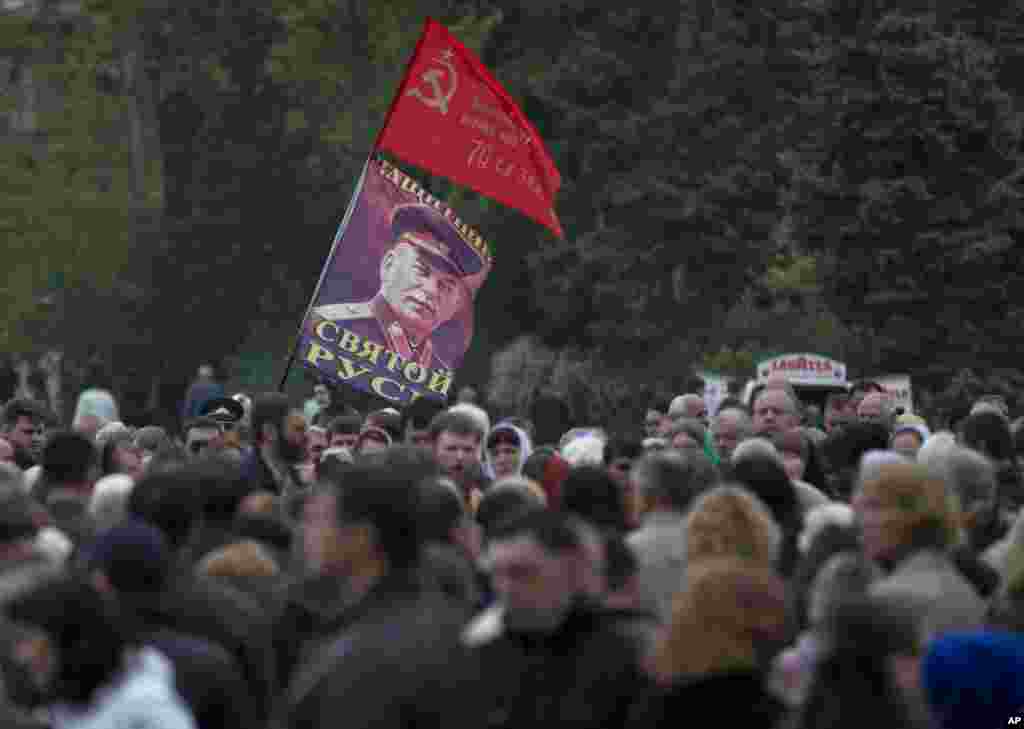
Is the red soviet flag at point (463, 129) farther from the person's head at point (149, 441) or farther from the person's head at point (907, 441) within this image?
the person's head at point (907, 441)

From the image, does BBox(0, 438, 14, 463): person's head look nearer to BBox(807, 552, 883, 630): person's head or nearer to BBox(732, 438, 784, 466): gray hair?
BBox(732, 438, 784, 466): gray hair

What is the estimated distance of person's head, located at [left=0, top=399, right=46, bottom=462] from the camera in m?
14.9

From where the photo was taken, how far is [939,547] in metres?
7.52

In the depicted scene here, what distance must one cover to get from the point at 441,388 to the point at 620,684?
9003 millimetres

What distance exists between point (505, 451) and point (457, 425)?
2.48 feet

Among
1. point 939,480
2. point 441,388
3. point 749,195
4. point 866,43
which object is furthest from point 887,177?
point 939,480

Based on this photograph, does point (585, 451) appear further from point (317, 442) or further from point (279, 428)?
point (317, 442)

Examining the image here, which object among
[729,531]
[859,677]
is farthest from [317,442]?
[859,677]

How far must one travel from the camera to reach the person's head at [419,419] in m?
13.4

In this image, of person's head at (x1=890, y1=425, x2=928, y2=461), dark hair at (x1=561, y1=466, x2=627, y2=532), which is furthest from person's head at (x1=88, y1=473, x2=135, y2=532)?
person's head at (x1=890, y1=425, x2=928, y2=461)

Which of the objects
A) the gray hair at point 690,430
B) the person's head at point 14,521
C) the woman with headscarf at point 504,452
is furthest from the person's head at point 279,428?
the person's head at point 14,521

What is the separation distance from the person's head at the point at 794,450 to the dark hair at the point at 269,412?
8.09ft

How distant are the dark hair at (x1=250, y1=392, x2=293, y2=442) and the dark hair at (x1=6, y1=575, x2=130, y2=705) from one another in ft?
18.9

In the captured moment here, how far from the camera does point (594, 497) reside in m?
8.57
